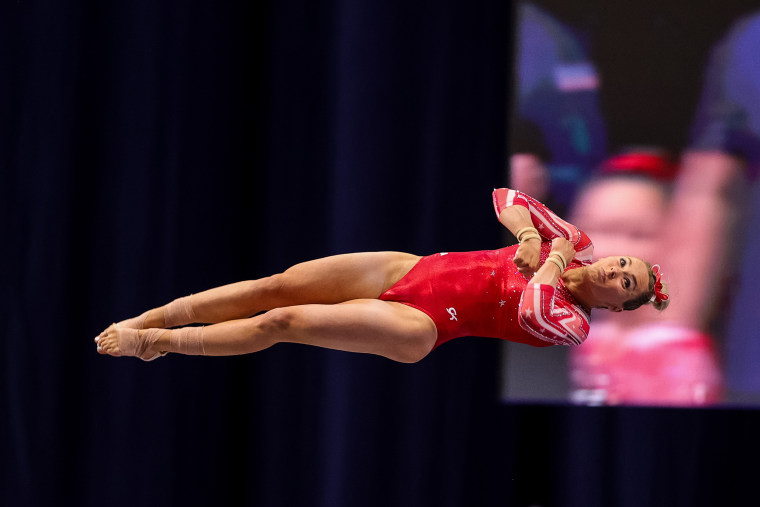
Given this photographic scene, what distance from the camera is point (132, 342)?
286cm

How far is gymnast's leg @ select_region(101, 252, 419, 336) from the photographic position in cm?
297

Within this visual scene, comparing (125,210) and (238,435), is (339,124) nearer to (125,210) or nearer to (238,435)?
(125,210)

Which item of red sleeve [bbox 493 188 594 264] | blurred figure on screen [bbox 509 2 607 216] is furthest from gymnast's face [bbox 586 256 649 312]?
blurred figure on screen [bbox 509 2 607 216]

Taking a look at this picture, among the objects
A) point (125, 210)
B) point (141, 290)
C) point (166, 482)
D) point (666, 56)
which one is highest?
point (666, 56)

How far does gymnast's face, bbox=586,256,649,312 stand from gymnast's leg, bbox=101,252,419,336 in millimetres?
665

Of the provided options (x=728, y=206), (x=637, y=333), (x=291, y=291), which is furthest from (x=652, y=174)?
(x=291, y=291)

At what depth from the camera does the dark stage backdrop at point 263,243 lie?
161 inches

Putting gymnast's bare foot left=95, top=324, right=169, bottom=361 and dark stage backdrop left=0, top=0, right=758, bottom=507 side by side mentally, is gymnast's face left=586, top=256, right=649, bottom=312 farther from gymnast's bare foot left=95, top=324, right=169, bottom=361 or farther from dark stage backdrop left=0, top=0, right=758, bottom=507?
gymnast's bare foot left=95, top=324, right=169, bottom=361

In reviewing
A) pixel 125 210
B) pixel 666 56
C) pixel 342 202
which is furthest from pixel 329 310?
pixel 666 56

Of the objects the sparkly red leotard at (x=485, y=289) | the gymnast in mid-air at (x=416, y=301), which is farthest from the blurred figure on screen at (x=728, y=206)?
the sparkly red leotard at (x=485, y=289)

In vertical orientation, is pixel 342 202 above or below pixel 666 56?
below

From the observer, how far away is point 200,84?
444 cm

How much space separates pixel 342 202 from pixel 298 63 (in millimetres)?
766

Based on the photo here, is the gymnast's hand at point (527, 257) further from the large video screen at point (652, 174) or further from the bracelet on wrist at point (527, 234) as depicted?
the large video screen at point (652, 174)
